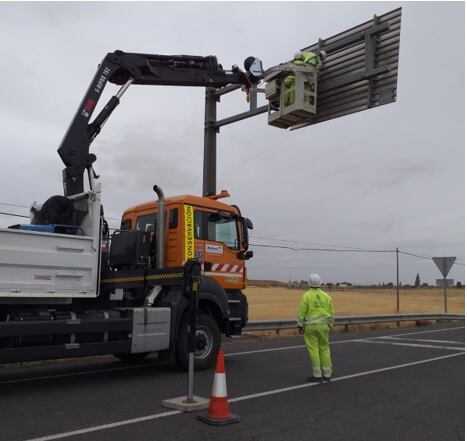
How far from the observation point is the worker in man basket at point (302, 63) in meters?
11.8

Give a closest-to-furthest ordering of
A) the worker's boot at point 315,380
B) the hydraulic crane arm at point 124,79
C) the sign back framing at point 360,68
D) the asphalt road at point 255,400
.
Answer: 1. the asphalt road at point 255,400
2. the worker's boot at point 315,380
3. the hydraulic crane arm at point 124,79
4. the sign back framing at point 360,68

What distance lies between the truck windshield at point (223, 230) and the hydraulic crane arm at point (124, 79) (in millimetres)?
2500

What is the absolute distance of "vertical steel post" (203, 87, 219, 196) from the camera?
1348 cm

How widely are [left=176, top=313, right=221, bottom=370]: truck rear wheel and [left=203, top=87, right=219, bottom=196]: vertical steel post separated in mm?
4332

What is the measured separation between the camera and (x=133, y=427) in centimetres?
586

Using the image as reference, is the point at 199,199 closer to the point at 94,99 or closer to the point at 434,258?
the point at 94,99

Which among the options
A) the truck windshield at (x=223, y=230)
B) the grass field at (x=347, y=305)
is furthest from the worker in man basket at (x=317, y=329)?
the grass field at (x=347, y=305)

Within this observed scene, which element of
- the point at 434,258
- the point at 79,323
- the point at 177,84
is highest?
the point at 177,84

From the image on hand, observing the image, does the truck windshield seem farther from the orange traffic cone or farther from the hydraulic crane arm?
the orange traffic cone

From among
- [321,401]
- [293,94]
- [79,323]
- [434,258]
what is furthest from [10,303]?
[434,258]

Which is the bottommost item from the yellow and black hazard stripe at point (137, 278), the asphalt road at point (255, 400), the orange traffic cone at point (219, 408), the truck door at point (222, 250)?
the asphalt road at point (255, 400)

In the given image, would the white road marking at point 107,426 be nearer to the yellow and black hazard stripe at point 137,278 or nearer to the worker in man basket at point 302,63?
the yellow and black hazard stripe at point 137,278

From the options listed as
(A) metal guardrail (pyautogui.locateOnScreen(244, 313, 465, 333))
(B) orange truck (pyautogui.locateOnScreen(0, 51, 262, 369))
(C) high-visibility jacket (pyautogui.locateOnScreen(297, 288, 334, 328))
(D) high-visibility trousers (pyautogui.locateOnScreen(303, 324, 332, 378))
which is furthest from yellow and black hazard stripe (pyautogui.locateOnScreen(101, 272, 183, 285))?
(A) metal guardrail (pyautogui.locateOnScreen(244, 313, 465, 333))

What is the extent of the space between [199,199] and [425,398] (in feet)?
17.1
